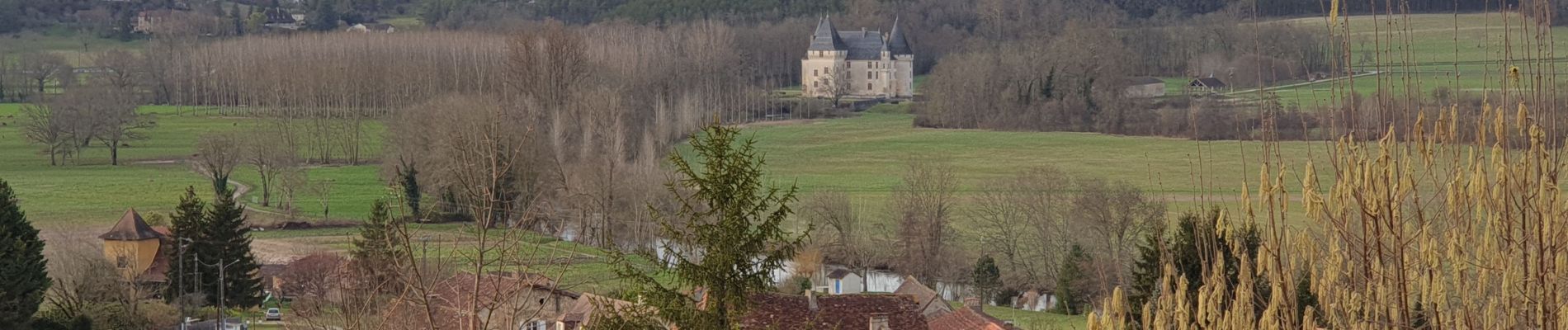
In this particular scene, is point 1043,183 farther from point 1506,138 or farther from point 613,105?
point 1506,138

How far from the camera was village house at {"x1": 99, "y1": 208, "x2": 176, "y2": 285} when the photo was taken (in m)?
33.9

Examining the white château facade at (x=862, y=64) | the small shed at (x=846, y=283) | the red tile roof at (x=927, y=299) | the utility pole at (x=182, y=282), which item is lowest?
the small shed at (x=846, y=283)

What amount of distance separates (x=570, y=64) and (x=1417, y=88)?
1974 inches

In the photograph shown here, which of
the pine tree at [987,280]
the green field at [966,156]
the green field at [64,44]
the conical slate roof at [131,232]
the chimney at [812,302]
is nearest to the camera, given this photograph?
the chimney at [812,302]

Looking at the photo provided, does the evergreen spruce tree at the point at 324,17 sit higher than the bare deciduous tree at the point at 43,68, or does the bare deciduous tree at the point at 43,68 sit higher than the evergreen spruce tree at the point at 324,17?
the evergreen spruce tree at the point at 324,17

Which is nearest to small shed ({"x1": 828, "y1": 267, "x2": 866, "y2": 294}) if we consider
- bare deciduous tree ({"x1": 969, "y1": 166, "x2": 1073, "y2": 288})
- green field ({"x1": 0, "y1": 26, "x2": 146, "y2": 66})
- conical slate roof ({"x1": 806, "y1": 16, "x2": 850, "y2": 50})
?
bare deciduous tree ({"x1": 969, "y1": 166, "x2": 1073, "y2": 288})

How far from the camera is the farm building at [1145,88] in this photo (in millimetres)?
74438

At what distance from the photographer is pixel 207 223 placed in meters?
33.9

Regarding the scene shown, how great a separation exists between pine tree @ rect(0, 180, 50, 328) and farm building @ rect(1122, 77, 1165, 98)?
5110cm

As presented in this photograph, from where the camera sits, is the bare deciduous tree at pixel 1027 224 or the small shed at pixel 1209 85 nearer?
the bare deciduous tree at pixel 1027 224

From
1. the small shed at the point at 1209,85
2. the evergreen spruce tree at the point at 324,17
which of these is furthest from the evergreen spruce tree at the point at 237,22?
the small shed at the point at 1209,85

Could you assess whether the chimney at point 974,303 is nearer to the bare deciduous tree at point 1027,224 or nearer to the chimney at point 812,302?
the bare deciduous tree at point 1027,224

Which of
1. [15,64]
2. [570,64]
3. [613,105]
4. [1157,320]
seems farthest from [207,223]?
[15,64]

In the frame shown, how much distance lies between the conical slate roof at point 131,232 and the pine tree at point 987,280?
15757mm
